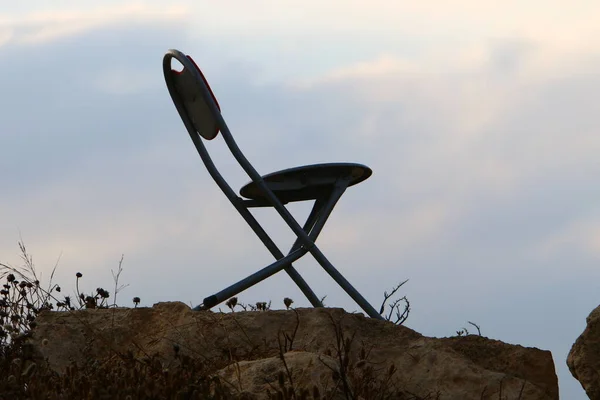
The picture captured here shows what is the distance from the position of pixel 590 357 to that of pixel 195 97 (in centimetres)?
269

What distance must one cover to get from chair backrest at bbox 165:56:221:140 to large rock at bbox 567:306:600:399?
236cm

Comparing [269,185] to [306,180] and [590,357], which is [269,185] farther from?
[590,357]

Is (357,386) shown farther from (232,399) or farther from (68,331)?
(68,331)

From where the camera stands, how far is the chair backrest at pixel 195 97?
544cm

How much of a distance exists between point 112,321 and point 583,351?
2410mm

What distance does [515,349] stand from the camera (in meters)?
4.98

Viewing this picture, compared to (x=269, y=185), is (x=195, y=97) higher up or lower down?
higher up

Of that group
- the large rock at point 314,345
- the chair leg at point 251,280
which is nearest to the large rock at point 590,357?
the large rock at point 314,345

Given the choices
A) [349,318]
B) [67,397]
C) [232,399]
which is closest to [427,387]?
[349,318]

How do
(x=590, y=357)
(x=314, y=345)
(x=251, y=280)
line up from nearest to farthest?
1. (x=590, y=357)
2. (x=314, y=345)
3. (x=251, y=280)

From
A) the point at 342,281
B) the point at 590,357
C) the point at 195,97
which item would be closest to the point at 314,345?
the point at 342,281

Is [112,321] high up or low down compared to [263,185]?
down

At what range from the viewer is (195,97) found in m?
5.59

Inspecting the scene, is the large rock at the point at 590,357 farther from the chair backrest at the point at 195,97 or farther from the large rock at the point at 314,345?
the chair backrest at the point at 195,97
